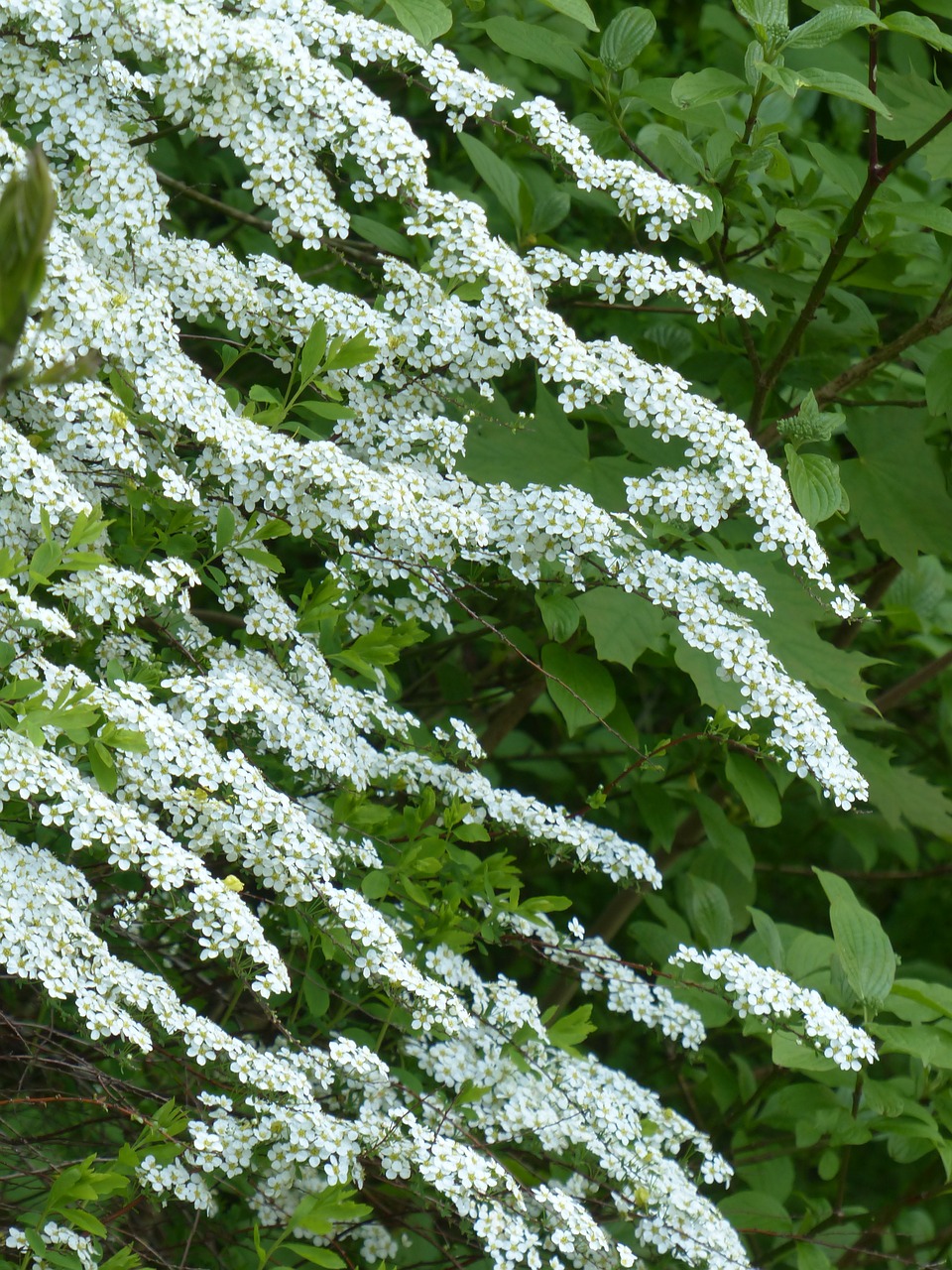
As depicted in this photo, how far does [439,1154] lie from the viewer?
5.68ft

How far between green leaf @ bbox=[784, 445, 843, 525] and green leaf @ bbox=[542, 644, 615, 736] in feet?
1.48

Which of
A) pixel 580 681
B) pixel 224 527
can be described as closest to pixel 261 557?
pixel 224 527

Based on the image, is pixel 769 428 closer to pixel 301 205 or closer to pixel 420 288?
pixel 420 288

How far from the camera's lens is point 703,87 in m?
2.07

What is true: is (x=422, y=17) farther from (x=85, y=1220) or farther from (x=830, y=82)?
(x=85, y=1220)

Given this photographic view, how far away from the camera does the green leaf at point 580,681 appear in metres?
2.22

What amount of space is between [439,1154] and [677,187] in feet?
5.05

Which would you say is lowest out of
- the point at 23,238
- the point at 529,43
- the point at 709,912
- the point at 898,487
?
the point at 709,912

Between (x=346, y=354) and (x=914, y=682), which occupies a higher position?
(x=346, y=354)

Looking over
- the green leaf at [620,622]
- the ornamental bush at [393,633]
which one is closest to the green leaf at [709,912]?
the ornamental bush at [393,633]

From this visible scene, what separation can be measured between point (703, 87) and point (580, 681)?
99 centimetres

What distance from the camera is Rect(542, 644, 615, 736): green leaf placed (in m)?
2.22

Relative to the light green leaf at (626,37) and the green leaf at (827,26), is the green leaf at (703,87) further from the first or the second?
the light green leaf at (626,37)

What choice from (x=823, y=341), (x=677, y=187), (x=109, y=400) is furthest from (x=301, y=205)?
(x=823, y=341)
